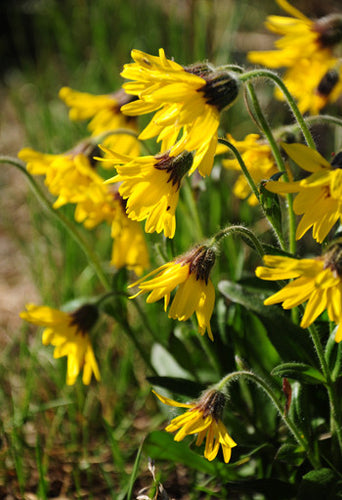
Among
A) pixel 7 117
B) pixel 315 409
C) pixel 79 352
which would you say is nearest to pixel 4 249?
pixel 7 117

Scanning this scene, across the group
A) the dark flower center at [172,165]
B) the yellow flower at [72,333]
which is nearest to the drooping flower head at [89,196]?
the yellow flower at [72,333]

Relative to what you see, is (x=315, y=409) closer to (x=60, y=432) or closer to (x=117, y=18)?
(x=60, y=432)

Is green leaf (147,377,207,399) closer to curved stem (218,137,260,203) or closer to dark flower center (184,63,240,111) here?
curved stem (218,137,260,203)

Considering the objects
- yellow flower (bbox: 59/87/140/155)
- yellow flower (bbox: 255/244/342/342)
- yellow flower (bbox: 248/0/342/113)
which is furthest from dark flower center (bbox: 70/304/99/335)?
yellow flower (bbox: 248/0/342/113)

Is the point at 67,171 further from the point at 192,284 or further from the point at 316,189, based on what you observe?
the point at 316,189

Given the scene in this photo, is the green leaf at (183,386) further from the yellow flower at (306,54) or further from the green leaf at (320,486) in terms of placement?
the yellow flower at (306,54)

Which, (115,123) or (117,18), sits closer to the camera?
(115,123)
